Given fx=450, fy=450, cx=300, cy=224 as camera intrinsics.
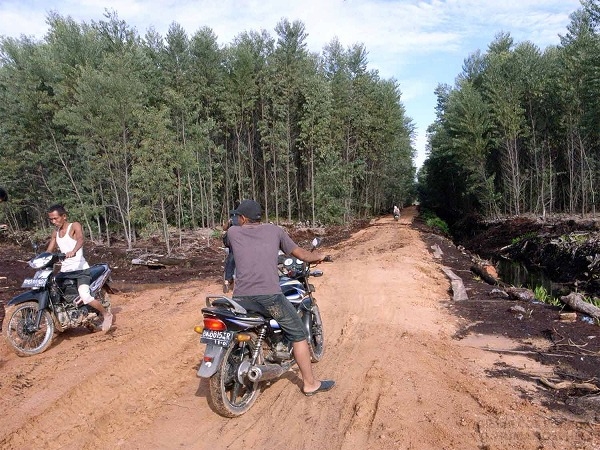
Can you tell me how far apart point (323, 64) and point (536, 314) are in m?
24.8

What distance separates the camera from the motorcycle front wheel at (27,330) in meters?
5.31

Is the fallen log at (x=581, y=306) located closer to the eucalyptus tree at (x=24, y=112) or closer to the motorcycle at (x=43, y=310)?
the motorcycle at (x=43, y=310)

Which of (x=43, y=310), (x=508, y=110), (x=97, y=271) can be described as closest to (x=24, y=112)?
(x=97, y=271)

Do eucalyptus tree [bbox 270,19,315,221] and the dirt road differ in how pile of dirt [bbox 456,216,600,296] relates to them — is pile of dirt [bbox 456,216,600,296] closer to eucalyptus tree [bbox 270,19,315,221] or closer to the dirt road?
the dirt road

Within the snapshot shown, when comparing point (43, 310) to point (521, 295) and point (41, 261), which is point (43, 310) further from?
point (521, 295)

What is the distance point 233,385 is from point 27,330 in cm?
315

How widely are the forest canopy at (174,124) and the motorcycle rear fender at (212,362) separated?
39.8ft

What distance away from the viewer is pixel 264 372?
388 cm

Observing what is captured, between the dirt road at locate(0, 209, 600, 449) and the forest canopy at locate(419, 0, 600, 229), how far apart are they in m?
19.0

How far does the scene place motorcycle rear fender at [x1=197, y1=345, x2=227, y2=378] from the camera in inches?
136

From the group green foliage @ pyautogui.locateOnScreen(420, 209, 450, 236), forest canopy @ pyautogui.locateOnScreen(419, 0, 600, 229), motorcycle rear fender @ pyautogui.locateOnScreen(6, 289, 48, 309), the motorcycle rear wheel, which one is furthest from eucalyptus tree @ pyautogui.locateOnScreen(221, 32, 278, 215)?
the motorcycle rear wheel

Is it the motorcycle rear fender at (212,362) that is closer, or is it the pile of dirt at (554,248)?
the motorcycle rear fender at (212,362)

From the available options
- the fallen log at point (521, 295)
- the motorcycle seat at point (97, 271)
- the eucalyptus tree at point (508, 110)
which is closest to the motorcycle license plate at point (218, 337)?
the motorcycle seat at point (97, 271)

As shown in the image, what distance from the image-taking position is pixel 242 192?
27.8 meters
